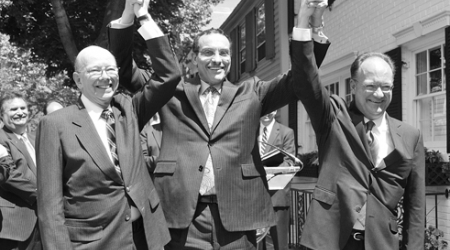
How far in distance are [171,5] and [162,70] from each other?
9129 millimetres

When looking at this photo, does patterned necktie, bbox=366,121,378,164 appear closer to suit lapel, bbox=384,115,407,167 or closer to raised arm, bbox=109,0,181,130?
suit lapel, bbox=384,115,407,167

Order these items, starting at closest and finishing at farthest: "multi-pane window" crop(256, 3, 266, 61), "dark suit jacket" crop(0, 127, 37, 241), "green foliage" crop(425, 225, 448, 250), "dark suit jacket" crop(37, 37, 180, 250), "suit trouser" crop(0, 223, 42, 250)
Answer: "dark suit jacket" crop(37, 37, 180, 250) < "dark suit jacket" crop(0, 127, 37, 241) < "suit trouser" crop(0, 223, 42, 250) < "green foliage" crop(425, 225, 448, 250) < "multi-pane window" crop(256, 3, 266, 61)

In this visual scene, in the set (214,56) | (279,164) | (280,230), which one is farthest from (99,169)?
(280,230)

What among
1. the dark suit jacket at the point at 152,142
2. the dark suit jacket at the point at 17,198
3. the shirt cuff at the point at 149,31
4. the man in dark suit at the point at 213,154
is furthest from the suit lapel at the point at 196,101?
the dark suit jacket at the point at 152,142

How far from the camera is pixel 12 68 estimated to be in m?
27.2

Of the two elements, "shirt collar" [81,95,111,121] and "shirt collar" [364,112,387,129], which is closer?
"shirt collar" [81,95,111,121]

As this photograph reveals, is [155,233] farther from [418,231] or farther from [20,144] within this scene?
[20,144]

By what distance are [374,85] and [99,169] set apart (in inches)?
65.5

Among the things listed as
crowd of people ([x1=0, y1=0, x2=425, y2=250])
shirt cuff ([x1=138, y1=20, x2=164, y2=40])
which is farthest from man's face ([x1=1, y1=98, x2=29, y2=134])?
shirt cuff ([x1=138, y1=20, x2=164, y2=40])

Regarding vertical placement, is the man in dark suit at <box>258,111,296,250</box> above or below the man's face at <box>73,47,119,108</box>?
below

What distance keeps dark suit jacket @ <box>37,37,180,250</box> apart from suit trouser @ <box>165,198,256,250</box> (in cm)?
21

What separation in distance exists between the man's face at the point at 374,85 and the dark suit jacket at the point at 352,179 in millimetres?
106

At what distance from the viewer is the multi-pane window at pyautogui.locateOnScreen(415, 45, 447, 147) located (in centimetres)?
766

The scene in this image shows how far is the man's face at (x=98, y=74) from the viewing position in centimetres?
320
